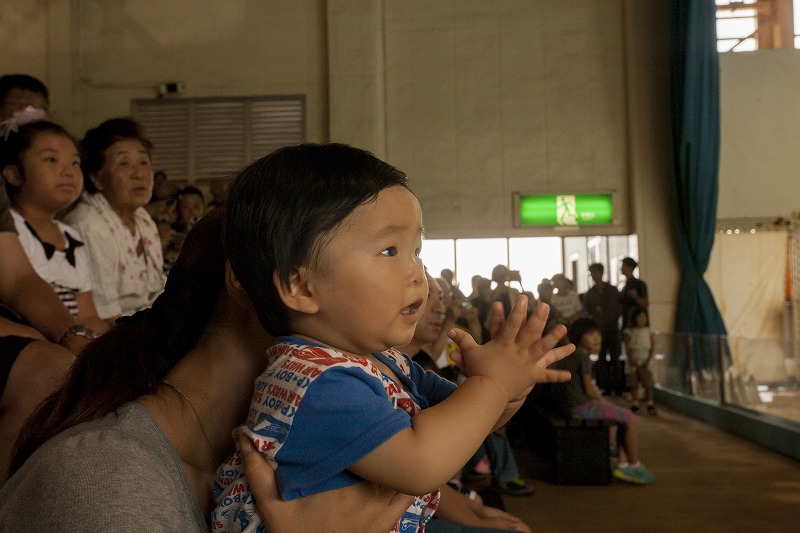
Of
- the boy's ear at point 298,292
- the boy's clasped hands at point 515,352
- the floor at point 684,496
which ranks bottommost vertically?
the floor at point 684,496

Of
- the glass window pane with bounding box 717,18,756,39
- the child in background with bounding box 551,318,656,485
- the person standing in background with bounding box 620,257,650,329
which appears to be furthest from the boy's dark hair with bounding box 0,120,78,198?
the glass window pane with bounding box 717,18,756,39

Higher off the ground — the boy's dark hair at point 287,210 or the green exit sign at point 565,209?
the green exit sign at point 565,209

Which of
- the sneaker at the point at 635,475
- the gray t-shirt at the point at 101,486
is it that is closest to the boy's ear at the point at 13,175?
the gray t-shirt at the point at 101,486

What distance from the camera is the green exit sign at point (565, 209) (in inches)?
540

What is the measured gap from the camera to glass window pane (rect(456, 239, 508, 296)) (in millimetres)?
14078

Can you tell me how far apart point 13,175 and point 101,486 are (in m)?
2.44

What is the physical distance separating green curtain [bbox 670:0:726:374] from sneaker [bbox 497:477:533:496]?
24.0 feet

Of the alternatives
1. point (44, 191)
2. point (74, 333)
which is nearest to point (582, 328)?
point (44, 191)

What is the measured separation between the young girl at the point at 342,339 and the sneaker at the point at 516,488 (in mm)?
5558

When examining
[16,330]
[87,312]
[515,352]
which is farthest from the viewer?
[87,312]

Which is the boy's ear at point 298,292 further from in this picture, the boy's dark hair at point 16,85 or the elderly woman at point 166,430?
the boy's dark hair at point 16,85

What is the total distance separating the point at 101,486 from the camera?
113 centimetres

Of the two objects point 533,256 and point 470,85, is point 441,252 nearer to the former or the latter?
point 533,256

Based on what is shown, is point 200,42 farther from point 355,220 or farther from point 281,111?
point 355,220
